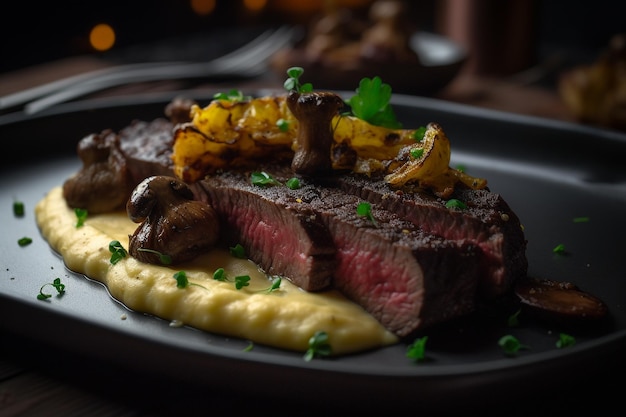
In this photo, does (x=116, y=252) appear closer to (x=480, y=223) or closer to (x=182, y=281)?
(x=182, y=281)

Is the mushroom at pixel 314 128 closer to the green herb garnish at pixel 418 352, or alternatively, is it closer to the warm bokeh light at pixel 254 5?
the green herb garnish at pixel 418 352

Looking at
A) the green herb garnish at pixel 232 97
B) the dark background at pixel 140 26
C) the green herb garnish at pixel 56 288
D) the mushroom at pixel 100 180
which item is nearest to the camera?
the green herb garnish at pixel 56 288

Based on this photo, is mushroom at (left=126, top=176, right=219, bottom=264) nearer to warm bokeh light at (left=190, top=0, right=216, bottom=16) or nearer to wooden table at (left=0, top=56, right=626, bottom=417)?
wooden table at (left=0, top=56, right=626, bottom=417)

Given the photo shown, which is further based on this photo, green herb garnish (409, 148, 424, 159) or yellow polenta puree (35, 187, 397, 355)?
green herb garnish (409, 148, 424, 159)

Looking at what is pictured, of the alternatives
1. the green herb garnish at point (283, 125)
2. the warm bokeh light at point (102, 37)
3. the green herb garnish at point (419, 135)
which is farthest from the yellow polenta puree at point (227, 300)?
the warm bokeh light at point (102, 37)

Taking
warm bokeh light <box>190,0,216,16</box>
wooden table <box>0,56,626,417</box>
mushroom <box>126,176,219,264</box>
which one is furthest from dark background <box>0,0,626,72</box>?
wooden table <box>0,56,626,417</box>

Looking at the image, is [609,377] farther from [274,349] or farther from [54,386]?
[54,386]
